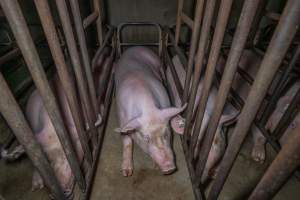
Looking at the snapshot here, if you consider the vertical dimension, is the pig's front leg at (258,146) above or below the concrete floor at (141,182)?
above

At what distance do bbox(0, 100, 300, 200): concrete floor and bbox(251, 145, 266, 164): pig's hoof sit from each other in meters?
0.05

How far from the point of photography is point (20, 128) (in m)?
0.71

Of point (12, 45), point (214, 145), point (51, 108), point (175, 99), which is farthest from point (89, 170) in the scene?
point (12, 45)

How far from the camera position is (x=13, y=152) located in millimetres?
1236

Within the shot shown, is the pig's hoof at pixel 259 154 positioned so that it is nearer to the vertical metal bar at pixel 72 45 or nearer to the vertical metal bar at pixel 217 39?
the vertical metal bar at pixel 217 39

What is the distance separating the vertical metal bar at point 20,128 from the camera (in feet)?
2.10

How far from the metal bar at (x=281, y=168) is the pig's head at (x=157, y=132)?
1.07 metres

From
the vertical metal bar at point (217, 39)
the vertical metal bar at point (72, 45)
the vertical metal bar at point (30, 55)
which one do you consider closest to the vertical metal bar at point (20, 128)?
the vertical metal bar at point (30, 55)

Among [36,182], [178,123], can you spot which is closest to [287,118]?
[178,123]

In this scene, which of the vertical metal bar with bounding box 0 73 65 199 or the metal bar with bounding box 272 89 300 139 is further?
the metal bar with bounding box 272 89 300 139

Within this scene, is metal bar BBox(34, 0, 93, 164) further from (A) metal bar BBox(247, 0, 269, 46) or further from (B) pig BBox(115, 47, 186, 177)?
(A) metal bar BBox(247, 0, 269, 46)

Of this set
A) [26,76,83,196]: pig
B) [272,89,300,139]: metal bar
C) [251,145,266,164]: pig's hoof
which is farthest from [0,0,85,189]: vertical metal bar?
[251,145,266,164]: pig's hoof

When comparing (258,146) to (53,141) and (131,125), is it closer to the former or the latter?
(131,125)

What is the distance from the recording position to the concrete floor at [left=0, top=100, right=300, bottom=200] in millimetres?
1782
